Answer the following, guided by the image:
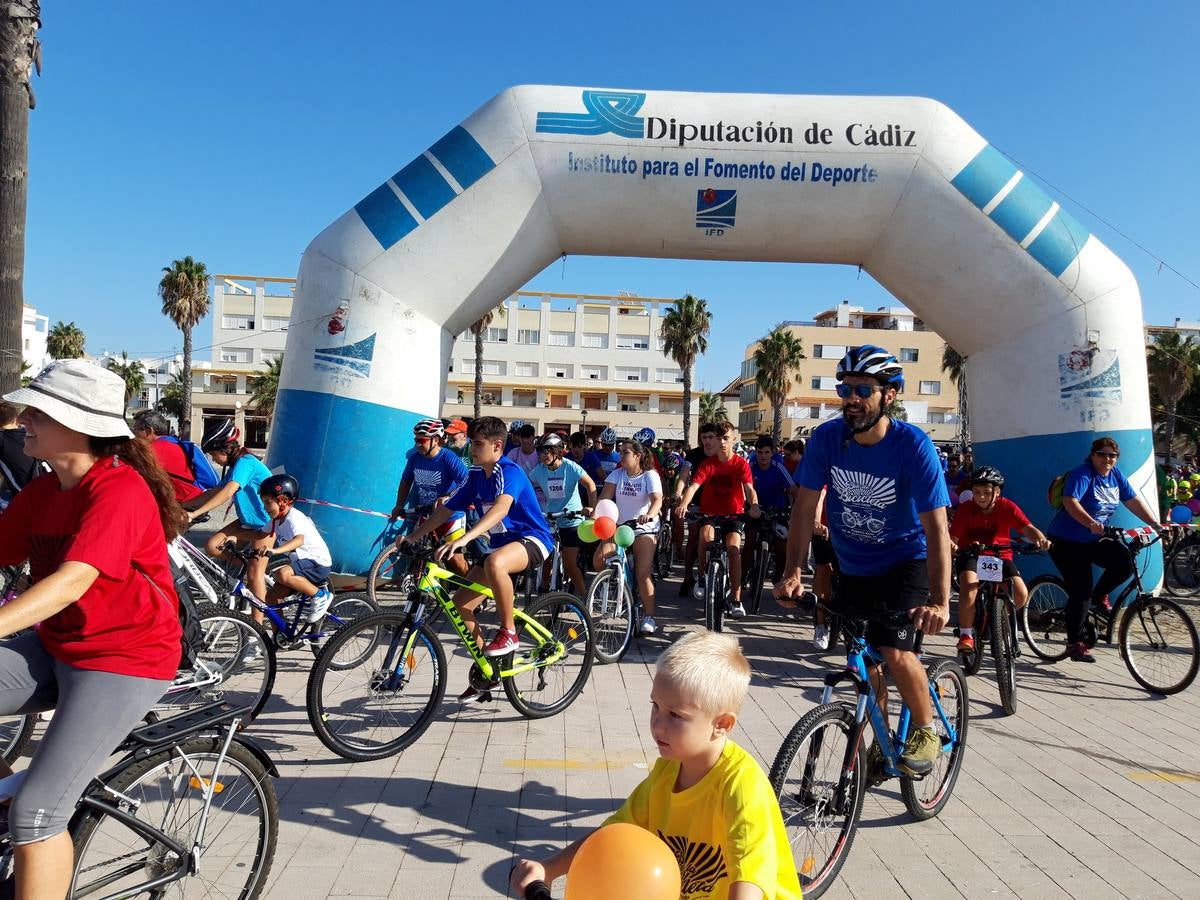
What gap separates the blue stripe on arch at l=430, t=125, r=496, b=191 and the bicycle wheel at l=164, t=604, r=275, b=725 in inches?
221

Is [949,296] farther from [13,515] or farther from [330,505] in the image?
[13,515]

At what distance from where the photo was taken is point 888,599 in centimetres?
409

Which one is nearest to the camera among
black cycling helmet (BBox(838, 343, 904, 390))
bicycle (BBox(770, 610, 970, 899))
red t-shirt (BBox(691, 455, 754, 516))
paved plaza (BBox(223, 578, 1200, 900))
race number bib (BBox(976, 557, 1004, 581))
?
bicycle (BBox(770, 610, 970, 899))

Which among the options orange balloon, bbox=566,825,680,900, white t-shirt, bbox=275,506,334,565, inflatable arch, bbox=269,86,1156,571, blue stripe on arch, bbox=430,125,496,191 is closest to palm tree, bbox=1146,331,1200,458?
inflatable arch, bbox=269,86,1156,571

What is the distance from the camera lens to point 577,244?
10938 mm

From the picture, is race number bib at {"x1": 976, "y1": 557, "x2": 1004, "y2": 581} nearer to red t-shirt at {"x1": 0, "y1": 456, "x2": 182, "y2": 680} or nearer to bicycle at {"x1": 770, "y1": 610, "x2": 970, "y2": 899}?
bicycle at {"x1": 770, "y1": 610, "x2": 970, "y2": 899}

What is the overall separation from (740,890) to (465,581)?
12.2 feet

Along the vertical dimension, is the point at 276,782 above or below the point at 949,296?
below

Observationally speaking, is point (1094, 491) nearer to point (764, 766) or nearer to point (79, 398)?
point (764, 766)

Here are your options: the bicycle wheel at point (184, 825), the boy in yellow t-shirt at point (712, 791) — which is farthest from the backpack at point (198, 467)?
the boy in yellow t-shirt at point (712, 791)

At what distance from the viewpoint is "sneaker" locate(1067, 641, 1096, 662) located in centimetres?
788

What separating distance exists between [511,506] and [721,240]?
234 inches

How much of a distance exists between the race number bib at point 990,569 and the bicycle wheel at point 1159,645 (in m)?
1.54

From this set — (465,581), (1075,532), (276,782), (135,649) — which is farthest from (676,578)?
(135,649)
